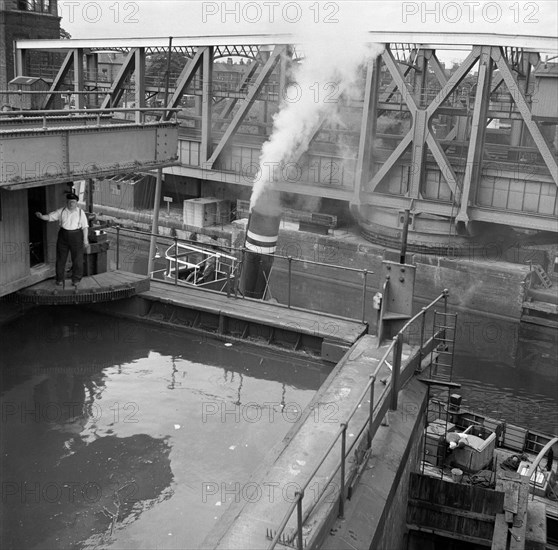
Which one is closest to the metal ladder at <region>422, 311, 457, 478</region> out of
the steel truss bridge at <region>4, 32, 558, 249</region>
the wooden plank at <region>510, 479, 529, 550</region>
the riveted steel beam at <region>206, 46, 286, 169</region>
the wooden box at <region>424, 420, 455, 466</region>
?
the wooden box at <region>424, 420, 455, 466</region>

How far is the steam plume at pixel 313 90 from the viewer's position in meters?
24.1

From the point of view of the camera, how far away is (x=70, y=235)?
10234 millimetres

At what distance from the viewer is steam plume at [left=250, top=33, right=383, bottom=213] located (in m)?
24.1

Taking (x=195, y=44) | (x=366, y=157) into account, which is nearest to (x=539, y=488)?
(x=366, y=157)

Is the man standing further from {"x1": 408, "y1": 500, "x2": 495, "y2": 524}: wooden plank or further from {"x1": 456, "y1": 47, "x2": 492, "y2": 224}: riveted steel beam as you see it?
{"x1": 456, "y1": 47, "x2": 492, "y2": 224}: riveted steel beam

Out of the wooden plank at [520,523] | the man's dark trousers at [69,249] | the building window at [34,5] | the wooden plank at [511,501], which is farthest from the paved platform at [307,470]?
the building window at [34,5]

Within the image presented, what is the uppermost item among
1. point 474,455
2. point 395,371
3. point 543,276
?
point 395,371

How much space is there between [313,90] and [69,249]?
61.7 feet

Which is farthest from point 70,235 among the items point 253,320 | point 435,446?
point 435,446

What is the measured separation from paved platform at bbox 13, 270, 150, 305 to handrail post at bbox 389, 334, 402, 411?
4750 mm

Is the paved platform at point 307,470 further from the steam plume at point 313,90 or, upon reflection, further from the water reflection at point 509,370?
the steam plume at point 313,90

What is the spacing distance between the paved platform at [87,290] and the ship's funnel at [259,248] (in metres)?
6.73

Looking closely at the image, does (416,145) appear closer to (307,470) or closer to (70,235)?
(70,235)

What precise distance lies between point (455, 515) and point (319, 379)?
9.47 ft
